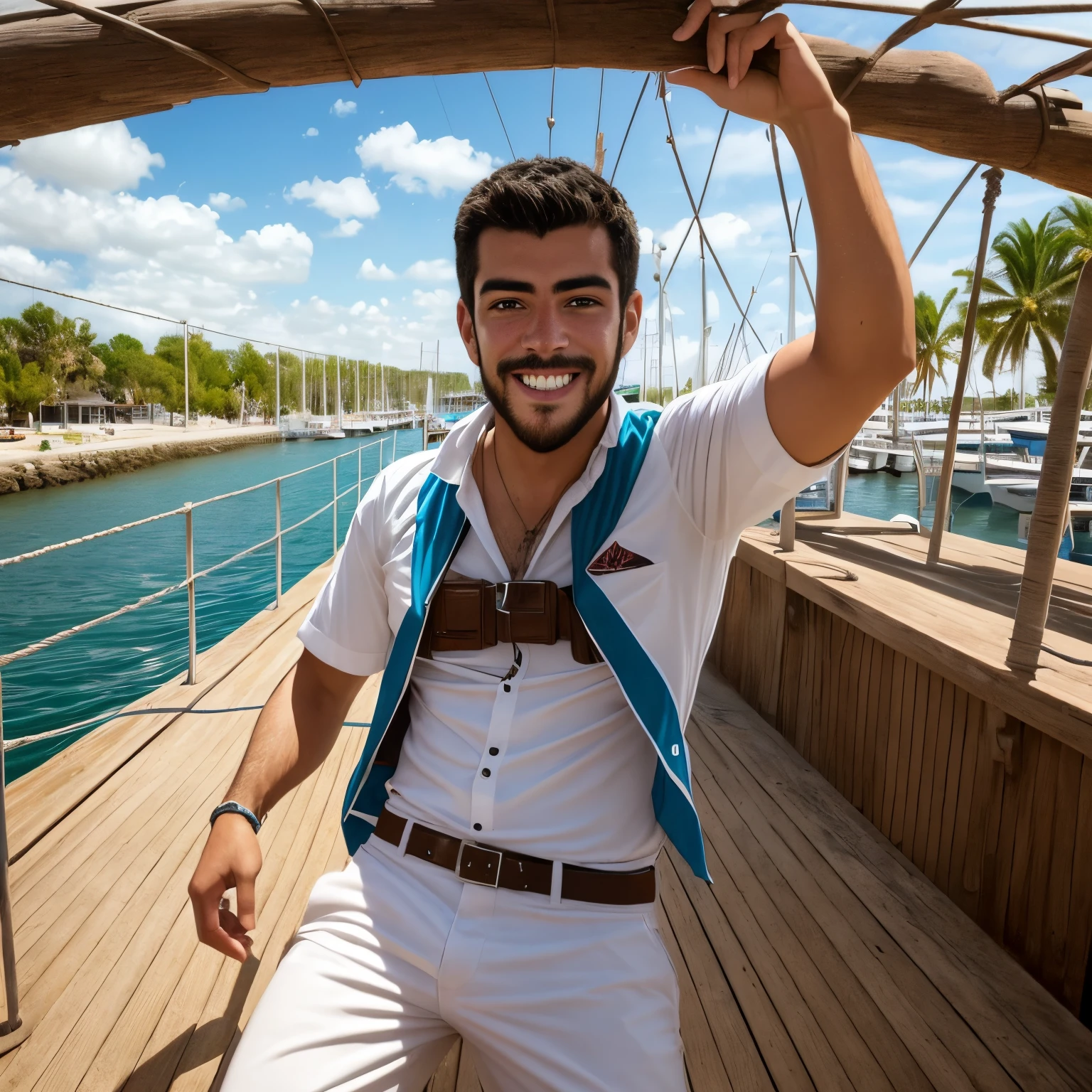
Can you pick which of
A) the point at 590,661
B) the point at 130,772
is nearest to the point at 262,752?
the point at 590,661

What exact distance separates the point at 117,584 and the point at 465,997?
16.8m

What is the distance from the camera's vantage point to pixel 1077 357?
1.65 m

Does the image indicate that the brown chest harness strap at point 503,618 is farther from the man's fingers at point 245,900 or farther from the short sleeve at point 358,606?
the man's fingers at point 245,900

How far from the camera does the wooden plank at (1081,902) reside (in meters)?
1.56

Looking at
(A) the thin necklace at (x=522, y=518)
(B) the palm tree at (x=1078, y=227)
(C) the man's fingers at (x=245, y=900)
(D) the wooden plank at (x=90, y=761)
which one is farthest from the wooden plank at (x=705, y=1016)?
(B) the palm tree at (x=1078, y=227)

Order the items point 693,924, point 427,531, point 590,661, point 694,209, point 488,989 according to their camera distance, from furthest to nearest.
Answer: point 694,209 → point 693,924 → point 427,531 → point 590,661 → point 488,989

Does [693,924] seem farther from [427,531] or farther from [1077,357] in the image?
[1077,357]

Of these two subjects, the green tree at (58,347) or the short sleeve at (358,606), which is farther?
the green tree at (58,347)

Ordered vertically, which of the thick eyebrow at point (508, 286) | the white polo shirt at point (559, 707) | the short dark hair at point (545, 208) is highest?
the short dark hair at point (545, 208)

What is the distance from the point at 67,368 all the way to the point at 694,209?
56.8 m

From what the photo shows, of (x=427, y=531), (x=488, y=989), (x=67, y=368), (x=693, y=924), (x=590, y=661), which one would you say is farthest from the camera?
(x=67, y=368)

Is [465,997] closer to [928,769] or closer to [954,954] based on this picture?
[954,954]

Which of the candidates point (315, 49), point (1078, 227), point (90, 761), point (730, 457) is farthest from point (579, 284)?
point (1078, 227)

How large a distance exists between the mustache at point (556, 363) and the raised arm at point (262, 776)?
25.1 inches
